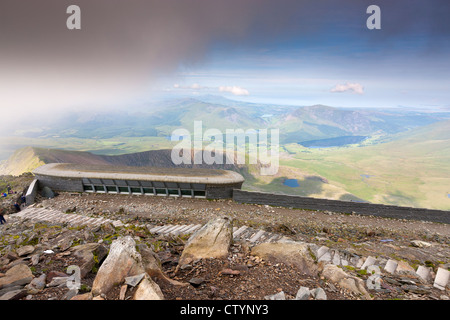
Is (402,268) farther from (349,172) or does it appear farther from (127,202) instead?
(349,172)

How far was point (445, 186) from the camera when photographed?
118 meters

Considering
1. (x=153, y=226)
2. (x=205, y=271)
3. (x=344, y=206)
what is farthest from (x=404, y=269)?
(x=344, y=206)

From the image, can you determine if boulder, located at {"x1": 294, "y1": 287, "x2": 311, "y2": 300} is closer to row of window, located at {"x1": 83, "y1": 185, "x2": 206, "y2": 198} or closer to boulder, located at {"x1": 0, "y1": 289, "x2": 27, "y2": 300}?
boulder, located at {"x1": 0, "y1": 289, "x2": 27, "y2": 300}

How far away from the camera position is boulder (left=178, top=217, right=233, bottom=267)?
450 cm

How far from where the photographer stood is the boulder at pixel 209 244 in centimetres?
450

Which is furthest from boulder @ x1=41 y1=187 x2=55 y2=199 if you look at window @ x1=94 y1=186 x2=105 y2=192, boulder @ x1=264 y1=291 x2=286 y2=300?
boulder @ x1=264 y1=291 x2=286 y2=300

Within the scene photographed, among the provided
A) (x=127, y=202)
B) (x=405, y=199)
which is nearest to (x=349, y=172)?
(x=405, y=199)

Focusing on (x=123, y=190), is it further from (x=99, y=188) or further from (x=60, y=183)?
(x=60, y=183)

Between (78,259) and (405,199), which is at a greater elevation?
(78,259)

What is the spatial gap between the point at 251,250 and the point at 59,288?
3.73m

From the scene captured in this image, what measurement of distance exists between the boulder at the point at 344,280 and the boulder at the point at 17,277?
5412mm

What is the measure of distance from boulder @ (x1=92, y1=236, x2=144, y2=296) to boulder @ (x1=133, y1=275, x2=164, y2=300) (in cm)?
38

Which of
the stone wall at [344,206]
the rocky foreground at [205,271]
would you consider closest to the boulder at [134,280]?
the rocky foreground at [205,271]
